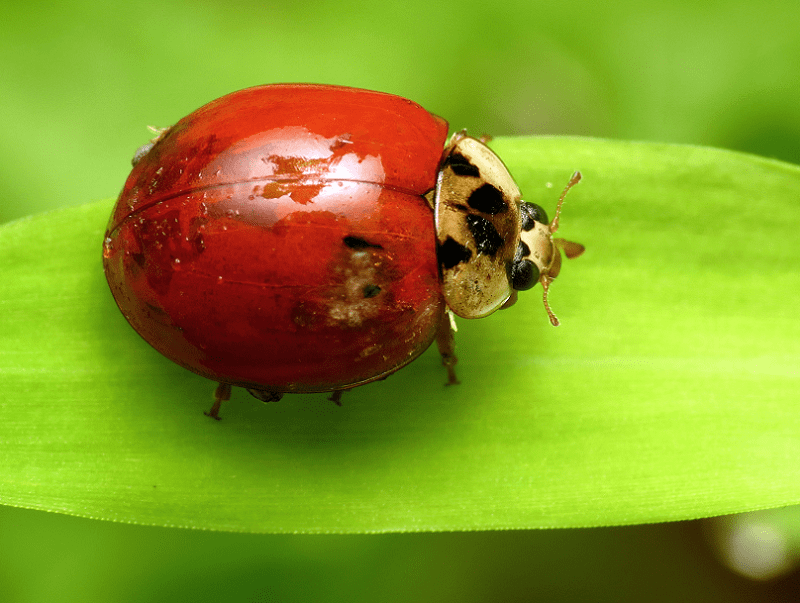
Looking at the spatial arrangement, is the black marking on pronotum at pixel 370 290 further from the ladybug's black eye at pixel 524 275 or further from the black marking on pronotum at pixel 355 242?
the ladybug's black eye at pixel 524 275

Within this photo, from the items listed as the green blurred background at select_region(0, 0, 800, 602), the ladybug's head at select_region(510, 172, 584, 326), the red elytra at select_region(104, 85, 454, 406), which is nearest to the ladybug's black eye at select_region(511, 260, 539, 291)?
the ladybug's head at select_region(510, 172, 584, 326)

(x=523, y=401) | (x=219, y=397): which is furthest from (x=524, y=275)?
(x=219, y=397)

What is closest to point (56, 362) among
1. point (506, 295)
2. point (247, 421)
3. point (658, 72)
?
point (247, 421)

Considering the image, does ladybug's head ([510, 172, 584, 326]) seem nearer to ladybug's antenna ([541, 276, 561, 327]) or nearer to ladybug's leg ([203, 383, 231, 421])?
ladybug's antenna ([541, 276, 561, 327])

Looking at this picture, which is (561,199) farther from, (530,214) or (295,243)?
(295,243)

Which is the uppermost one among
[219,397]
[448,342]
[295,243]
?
[295,243]

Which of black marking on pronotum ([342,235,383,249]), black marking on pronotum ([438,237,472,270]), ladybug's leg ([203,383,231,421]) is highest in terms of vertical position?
black marking on pronotum ([342,235,383,249])
